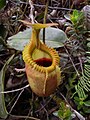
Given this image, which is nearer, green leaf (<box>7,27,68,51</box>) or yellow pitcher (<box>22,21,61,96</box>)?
yellow pitcher (<box>22,21,61,96</box>)

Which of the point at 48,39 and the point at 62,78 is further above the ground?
the point at 48,39

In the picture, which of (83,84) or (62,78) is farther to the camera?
(62,78)

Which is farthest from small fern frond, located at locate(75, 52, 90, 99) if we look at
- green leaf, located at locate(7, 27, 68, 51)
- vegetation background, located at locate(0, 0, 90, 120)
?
green leaf, located at locate(7, 27, 68, 51)

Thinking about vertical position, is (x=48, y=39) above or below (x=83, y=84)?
above

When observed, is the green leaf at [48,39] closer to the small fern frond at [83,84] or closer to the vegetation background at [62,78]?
the vegetation background at [62,78]

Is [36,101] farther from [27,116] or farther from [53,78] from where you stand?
[53,78]

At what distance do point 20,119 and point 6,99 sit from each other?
106mm

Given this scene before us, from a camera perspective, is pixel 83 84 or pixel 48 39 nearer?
pixel 83 84

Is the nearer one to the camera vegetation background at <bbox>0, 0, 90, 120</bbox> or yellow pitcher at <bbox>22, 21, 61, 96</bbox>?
yellow pitcher at <bbox>22, 21, 61, 96</bbox>

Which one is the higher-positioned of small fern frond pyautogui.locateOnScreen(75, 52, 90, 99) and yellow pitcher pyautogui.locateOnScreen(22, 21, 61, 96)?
yellow pitcher pyautogui.locateOnScreen(22, 21, 61, 96)

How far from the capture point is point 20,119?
1419 millimetres

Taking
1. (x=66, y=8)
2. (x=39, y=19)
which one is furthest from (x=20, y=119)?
(x=66, y=8)

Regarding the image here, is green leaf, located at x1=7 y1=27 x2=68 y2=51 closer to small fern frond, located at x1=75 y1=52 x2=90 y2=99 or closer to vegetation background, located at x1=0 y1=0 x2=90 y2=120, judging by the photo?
vegetation background, located at x1=0 y1=0 x2=90 y2=120

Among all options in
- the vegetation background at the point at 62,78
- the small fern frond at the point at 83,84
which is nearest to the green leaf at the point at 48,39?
the vegetation background at the point at 62,78
